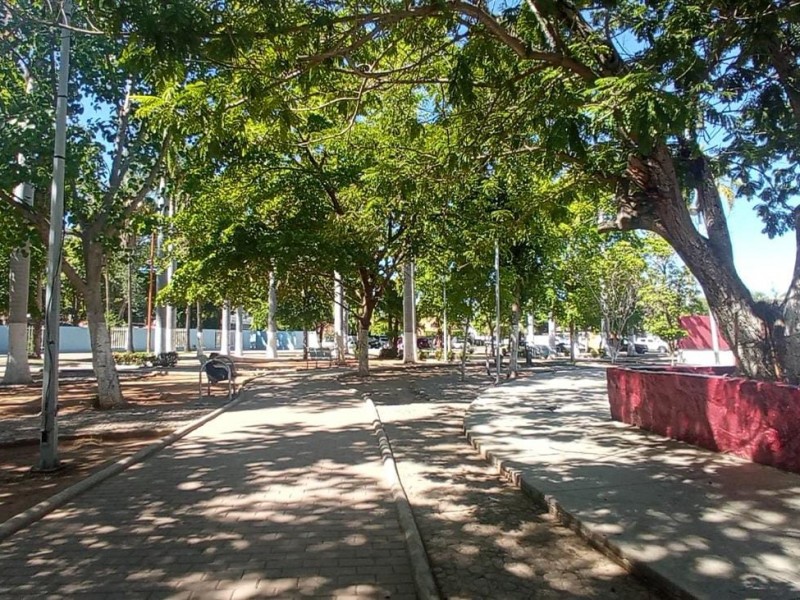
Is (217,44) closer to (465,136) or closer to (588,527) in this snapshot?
(465,136)

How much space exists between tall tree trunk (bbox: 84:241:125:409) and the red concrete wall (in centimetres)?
1027

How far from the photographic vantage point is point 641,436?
872 centimetres

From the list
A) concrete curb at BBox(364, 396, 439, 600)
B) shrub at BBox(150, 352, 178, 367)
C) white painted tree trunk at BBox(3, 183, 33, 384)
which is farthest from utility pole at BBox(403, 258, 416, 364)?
concrete curb at BBox(364, 396, 439, 600)

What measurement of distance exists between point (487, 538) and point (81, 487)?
4.31 m

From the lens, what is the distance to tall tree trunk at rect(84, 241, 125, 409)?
41.3 feet

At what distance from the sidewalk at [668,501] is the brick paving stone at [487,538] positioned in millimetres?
201

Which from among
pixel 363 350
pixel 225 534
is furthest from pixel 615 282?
pixel 225 534

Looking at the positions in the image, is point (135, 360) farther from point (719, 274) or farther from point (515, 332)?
point (719, 274)

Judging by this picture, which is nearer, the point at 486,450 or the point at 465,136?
the point at 486,450

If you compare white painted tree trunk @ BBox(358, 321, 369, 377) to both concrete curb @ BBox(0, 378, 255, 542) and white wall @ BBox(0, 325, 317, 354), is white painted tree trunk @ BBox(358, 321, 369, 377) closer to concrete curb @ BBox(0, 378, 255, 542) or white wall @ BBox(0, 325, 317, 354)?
concrete curb @ BBox(0, 378, 255, 542)

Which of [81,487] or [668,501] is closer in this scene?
[668,501]

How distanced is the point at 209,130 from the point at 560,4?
161 inches

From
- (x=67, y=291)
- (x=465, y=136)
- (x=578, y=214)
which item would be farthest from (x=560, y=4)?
(x=67, y=291)

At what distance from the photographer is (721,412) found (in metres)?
7.27
